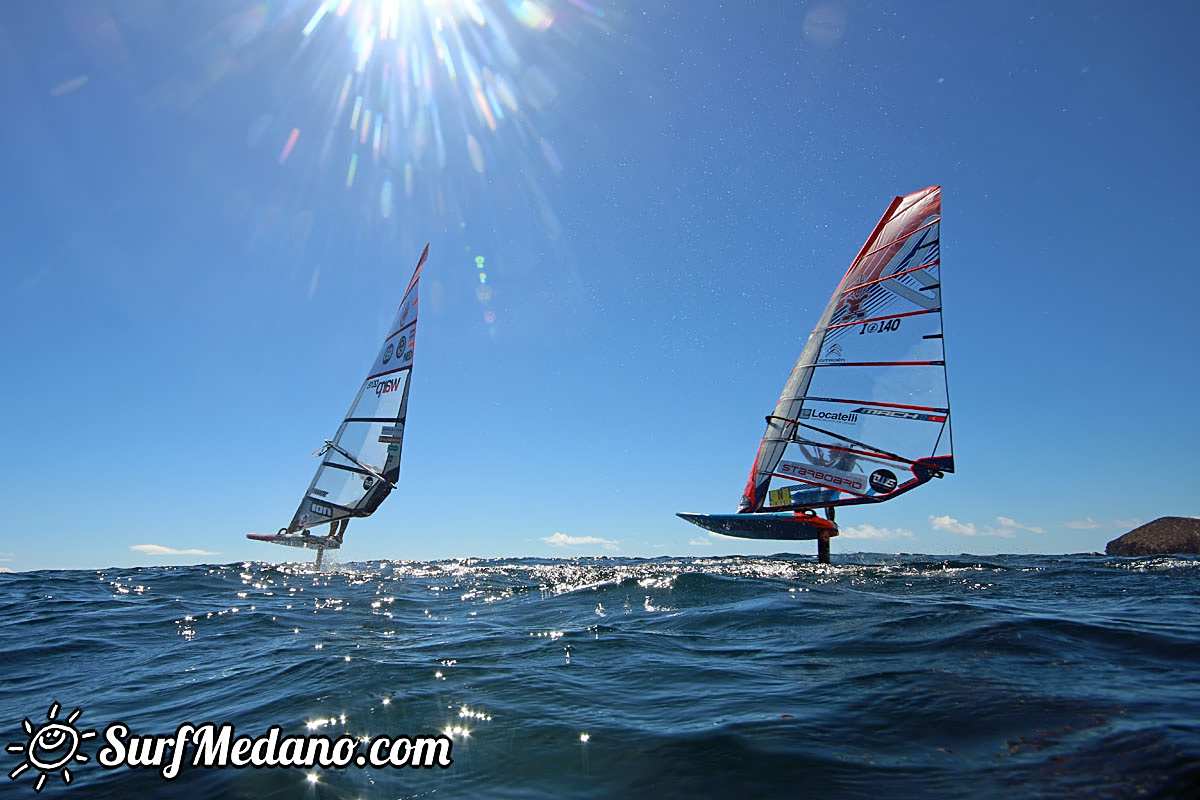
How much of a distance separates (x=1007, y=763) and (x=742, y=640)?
4429 millimetres

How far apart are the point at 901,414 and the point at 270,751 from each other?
22.2 metres

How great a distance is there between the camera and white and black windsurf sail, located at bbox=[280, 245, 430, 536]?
2300 centimetres

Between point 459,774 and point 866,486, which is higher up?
point 866,486

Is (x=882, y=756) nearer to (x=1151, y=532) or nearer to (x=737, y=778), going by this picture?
(x=737, y=778)

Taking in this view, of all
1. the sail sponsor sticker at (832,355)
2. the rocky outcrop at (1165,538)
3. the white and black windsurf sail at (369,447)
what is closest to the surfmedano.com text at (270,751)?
the white and black windsurf sail at (369,447)

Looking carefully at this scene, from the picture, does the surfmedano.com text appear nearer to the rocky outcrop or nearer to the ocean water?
the ocean water

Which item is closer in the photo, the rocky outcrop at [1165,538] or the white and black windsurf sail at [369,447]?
the white and black windsurf sail at [369,447]

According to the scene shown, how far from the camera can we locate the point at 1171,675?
5.14m

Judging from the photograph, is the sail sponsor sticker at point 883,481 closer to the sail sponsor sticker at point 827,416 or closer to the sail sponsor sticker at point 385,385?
the sail sponsor sticker at point 827,416

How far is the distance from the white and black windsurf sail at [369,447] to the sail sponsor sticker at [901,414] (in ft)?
60.1

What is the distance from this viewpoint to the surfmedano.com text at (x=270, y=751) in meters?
4.09

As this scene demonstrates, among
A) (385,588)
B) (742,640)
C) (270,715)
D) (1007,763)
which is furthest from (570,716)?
(385,588)

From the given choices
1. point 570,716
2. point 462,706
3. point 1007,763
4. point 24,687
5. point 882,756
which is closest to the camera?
point 1007,763

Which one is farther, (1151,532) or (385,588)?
(1151,532)
